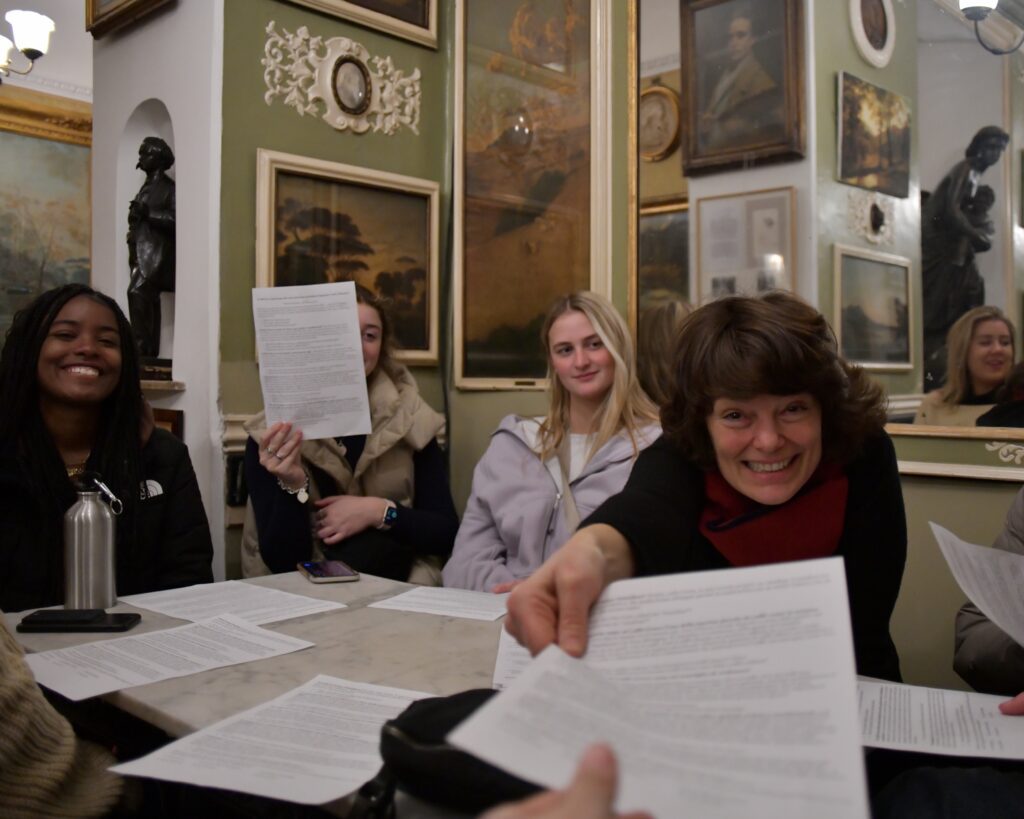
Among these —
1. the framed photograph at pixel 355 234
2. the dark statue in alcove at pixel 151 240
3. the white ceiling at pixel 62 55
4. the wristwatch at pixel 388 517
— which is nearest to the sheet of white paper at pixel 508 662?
the wristwatch at pixel 388 517

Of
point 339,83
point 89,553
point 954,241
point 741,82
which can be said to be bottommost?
point 89,553

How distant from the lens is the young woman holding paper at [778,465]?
1.56m

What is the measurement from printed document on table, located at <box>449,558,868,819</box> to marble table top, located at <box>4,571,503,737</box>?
25.0 inches

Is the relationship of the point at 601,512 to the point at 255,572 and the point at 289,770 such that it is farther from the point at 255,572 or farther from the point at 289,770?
the point at 255,572

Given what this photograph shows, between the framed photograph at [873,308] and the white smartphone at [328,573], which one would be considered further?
the framed photograph at [873,308]

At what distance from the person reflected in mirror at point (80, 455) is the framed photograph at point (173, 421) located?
1030mm

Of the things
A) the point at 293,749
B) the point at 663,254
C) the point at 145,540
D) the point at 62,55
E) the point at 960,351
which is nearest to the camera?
the point at 293,749

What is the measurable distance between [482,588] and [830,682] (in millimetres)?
1993

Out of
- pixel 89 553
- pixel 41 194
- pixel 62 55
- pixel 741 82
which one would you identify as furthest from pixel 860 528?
pixel 41 194

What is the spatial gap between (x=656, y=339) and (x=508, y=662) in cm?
214

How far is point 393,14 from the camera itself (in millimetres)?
3869

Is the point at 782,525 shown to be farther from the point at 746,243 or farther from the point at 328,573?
the point at 746,243

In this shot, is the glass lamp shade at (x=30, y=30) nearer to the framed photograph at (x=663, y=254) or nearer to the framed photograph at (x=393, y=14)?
the framed photograph at (x=393, y=14)

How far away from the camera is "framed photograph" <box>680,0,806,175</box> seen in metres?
2.98
